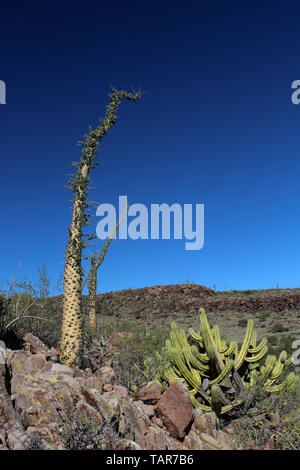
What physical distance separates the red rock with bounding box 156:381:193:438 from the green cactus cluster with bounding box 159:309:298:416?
1.30m

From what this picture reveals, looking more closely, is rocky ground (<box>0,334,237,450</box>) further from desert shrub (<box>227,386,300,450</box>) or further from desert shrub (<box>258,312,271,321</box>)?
desert shrub (<box>258,312,271,321</box>)

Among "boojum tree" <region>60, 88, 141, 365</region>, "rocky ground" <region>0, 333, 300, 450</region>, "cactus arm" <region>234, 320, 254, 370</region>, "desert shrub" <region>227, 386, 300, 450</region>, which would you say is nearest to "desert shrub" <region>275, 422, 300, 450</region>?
"desert shrub" <region>227, 386, 300, 450</region>

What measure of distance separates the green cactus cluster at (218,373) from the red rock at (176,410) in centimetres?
130

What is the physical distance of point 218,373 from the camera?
730cm

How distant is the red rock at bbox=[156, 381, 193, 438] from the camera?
5.14 meters

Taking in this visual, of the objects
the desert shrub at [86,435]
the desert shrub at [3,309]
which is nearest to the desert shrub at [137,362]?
the desert shrub at [3,309]

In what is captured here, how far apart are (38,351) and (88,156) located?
15.8 feet

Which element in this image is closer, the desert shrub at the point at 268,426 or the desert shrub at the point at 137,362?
the desert shrub at the point at 268,426

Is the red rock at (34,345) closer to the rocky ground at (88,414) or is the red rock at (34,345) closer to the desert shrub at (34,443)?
the rocky ground at (88,414)

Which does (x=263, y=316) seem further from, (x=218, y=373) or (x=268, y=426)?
(x=268, y=426)

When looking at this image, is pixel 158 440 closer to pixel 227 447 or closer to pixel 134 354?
pixel 227 447

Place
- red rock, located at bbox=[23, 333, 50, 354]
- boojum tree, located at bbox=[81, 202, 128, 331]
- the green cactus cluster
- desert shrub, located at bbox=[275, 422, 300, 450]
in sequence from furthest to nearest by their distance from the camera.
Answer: boojum tree, located at bbox=[81, 202, 128, 331] → red rock, located at bbox=[23, 333, 50, 354] → the green cactus cluster → desert shrub, located at bbox=[275, 422, 300, 450]

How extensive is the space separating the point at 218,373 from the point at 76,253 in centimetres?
425

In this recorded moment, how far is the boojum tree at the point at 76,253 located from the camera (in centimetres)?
732
